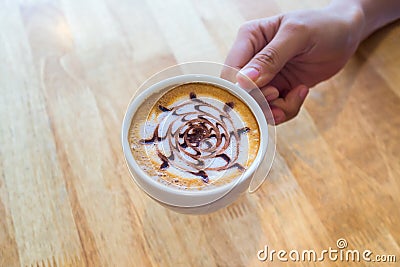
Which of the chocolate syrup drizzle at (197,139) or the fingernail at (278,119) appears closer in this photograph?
the chocolate syrup drizzle at (197,139)

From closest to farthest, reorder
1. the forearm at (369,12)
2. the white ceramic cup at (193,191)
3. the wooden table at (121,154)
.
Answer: the white ceramic cup at (193,191), the wooden table at (121,154), the forearm at (369,12)

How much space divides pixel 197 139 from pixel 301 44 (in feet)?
0.76

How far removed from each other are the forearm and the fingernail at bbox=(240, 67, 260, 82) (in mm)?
199

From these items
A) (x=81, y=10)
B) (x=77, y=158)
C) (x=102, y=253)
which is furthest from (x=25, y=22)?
(x=102, y=253)

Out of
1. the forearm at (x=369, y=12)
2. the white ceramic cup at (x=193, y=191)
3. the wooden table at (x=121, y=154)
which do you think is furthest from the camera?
the forearm at (x=369, y=12)

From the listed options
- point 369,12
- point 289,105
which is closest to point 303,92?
point 289,105

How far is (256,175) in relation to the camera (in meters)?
0.46

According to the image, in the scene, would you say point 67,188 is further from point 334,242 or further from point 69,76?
point 334,242

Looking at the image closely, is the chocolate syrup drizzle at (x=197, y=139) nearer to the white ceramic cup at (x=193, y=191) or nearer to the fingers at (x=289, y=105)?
the white ceramic cup at (x=193, y=191)

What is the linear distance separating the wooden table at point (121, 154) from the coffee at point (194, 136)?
0.12m

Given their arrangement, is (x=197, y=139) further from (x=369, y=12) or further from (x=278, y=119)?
(x=369, y=12)

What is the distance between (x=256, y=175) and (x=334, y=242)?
0.15 metres

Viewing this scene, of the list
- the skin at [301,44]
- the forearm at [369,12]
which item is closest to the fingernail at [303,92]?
the skin at [301,44]

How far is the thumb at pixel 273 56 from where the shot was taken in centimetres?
53
